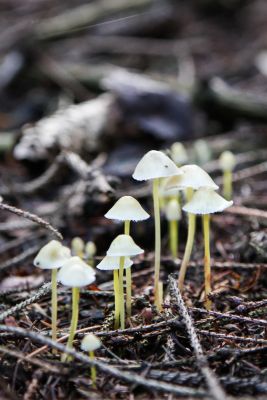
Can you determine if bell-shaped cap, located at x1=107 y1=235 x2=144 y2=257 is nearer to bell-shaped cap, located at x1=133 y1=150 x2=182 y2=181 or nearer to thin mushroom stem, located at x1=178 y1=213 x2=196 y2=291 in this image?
bell-shaped cap, located at x1=133 y1=150 x2=182 y2=181

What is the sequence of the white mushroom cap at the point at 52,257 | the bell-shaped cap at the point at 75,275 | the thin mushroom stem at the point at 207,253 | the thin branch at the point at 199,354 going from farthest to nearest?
the thin mushroom stem at the point at 207,253 < the white mushroom cap at the point at 52,257 < the bell-shaped cap at the point at 75,275 < the thin branch at the point at 199,354

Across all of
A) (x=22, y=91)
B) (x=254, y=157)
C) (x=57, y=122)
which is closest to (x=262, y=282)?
(x=254, y=157)

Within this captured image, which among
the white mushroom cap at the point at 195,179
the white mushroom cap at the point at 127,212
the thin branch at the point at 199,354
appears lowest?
the thin branch at the point at 199,354

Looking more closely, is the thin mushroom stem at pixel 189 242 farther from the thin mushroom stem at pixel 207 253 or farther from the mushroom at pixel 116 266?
the mushroom at pixel 116 266

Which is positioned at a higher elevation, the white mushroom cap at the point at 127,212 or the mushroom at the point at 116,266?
the white mushroom cap at the point at 127,212

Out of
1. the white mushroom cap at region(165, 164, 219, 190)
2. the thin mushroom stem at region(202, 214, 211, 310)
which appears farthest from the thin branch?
the white mushroom cap at region(165, 164, 219, 190)

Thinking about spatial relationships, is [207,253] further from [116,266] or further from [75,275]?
[75,275]

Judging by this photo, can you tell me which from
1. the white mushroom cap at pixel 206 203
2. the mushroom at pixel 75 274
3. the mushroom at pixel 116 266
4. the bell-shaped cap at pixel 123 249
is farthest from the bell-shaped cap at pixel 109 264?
the white mushroom cap at pixel 206 203
